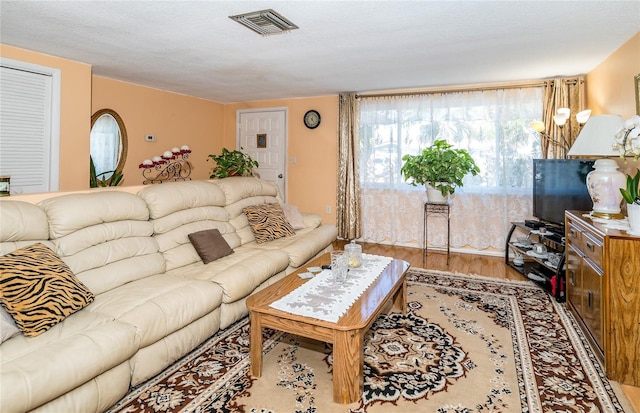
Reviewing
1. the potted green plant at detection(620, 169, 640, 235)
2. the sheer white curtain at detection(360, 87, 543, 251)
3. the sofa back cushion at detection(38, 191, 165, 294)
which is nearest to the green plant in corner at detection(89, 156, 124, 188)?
the sofa back cushion at detection(38, 191, 165, 294)

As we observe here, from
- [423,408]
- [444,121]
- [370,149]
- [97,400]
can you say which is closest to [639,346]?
[423,408]

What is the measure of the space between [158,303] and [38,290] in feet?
1.82

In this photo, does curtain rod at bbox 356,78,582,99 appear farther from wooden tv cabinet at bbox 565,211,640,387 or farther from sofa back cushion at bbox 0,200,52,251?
sofa back cushion at bbox 0,200,52,251

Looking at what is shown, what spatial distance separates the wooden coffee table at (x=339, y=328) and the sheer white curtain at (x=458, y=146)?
3.08 metres

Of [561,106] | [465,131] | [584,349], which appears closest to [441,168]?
[465,131]

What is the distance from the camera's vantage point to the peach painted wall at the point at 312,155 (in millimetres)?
5734

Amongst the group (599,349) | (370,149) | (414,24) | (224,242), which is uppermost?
(414,24)

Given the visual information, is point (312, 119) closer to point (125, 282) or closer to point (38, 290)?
point (125, 282)

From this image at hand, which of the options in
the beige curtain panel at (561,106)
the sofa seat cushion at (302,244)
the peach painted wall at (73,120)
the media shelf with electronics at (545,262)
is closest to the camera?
the media shelf with electronics at (545,262)

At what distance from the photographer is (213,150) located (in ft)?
21.2

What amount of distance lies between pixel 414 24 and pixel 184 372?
286 cm

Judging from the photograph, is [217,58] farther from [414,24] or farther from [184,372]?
[184,372]

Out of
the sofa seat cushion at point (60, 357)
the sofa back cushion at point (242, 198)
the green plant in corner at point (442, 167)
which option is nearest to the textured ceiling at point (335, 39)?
the green plant in corner at point (442, 167)

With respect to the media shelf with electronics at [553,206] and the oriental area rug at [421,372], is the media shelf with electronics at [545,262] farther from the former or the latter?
the oriental area rug at [421,372]
